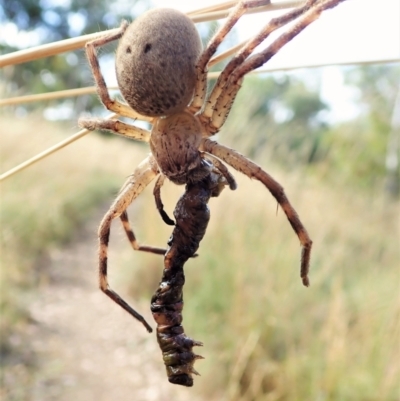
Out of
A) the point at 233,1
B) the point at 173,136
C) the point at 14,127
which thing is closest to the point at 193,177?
the point at 173,136

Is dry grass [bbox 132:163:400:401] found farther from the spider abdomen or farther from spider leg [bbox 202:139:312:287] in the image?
the spider abdomen

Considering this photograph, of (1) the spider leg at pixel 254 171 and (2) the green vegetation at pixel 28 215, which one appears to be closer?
(1) the spider leg at pixel 254 171

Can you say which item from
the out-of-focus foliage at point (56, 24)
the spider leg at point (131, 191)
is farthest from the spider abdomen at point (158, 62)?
the out-of-focus foliage at point (56, 24)

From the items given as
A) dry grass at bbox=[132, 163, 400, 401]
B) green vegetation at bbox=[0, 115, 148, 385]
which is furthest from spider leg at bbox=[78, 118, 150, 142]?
dry grass at bbox=[132, 163, 400, 401]

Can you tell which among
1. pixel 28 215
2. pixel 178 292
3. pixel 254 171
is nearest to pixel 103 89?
pixel 254 171

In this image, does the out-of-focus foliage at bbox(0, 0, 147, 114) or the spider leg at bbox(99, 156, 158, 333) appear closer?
the spider leg at bbox(99, 156, 158, 333)

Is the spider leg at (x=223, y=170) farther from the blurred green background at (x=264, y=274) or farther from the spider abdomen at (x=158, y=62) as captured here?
the blurred green background at (x=264, y=274)
